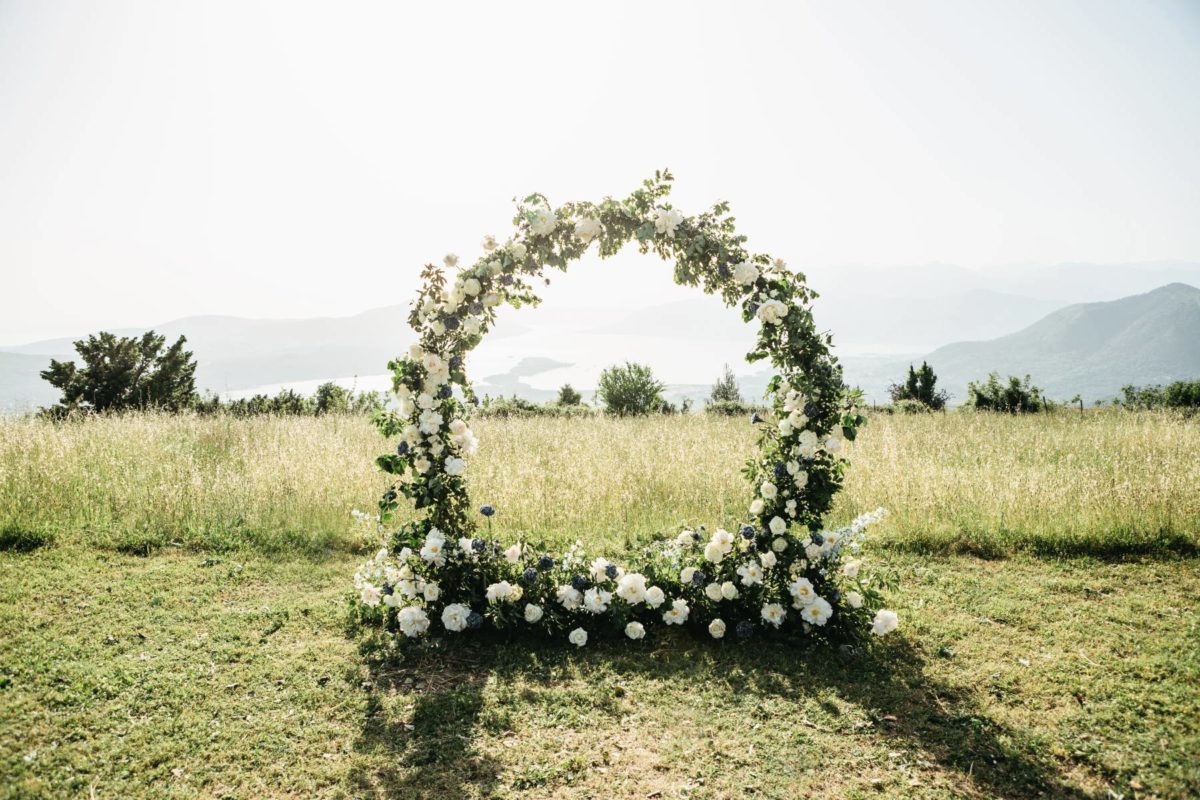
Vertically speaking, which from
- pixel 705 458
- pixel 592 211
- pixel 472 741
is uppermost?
pixel 592 211

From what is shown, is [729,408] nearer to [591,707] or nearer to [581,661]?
[581,661]

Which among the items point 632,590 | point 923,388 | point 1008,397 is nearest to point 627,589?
point 632,590

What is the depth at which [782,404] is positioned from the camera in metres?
5.19

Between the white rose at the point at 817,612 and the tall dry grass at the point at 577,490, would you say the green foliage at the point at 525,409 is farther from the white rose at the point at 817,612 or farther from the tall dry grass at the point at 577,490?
the white rose at the point at 817,612

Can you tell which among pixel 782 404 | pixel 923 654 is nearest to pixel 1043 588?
pixel 923 654

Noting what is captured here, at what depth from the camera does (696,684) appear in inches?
172

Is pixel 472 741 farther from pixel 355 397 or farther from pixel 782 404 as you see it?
pixel 355 397

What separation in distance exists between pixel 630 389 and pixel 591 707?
13915mm

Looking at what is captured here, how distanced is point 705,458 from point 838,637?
4.35 m

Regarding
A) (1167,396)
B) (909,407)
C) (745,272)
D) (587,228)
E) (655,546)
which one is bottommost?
(655,546)

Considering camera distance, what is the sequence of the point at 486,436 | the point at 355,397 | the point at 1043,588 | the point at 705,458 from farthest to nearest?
the point at 355,397
the point at 486,436
the point at 705,458
the point at 1043,588

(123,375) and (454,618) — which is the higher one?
(123,375)

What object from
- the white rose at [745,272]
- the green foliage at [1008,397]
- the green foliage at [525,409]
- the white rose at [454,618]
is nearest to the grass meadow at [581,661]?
the white rose at [454,618]

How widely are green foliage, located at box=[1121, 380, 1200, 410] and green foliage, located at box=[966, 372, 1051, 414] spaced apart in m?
2.57
